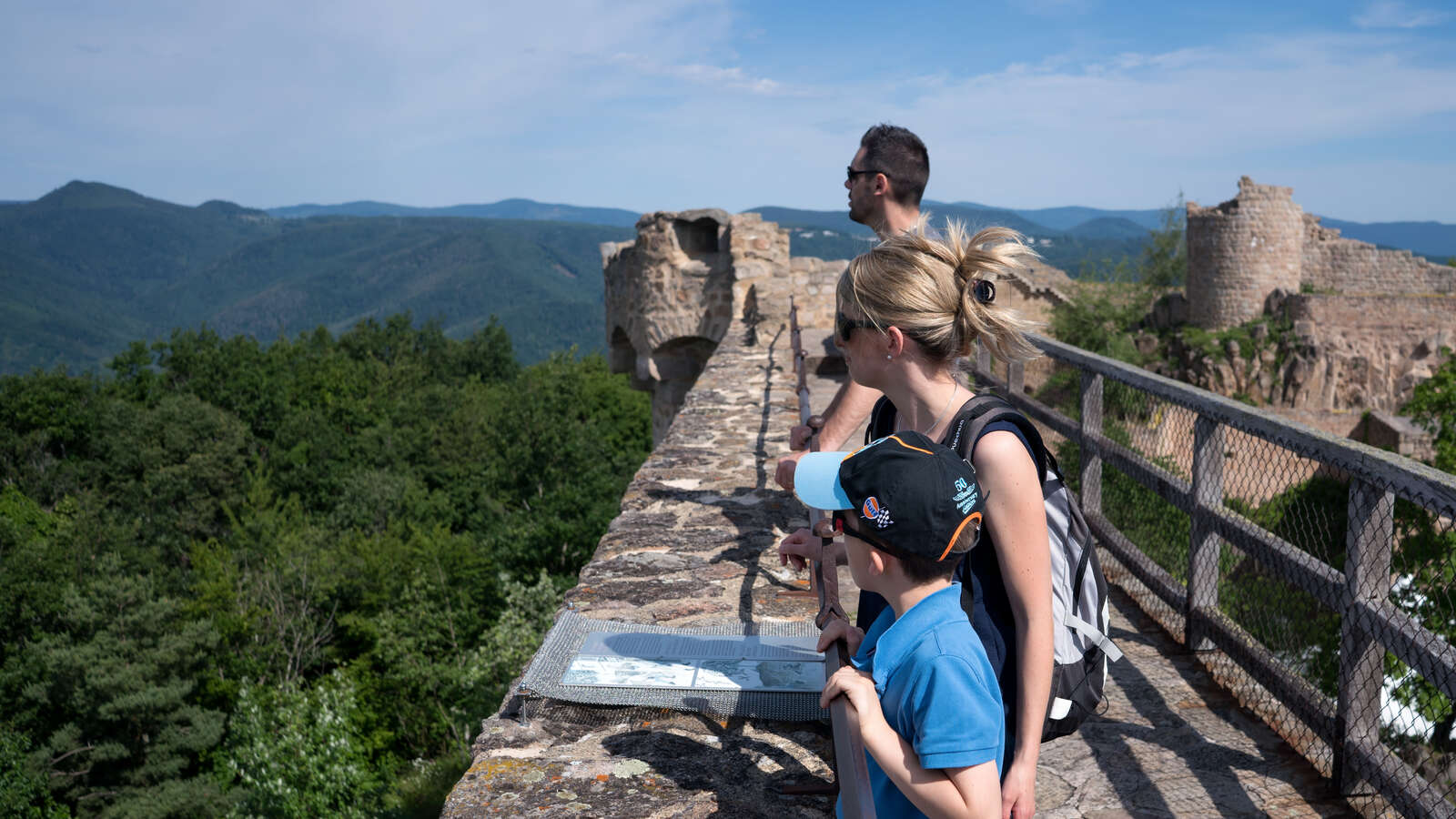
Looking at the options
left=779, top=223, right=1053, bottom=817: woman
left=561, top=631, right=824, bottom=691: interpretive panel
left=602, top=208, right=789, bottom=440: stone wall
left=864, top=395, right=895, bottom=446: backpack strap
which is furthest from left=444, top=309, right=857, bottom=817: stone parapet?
left=602, top=208, right=789, bottom=440: stone wall

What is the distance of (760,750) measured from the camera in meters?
2.52

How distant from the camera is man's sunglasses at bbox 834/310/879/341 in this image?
185 centimetres

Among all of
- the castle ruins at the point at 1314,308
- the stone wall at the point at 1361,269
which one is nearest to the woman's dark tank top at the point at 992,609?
the castle ruins at the point at 1314,308

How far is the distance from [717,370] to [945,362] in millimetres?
7874

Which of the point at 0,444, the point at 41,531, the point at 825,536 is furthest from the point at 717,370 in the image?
the point at 0,444

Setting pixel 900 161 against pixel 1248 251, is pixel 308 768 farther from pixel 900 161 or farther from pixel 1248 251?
pixel 1248 251

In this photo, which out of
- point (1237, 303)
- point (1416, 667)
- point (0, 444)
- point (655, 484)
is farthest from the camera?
point (0, 444)

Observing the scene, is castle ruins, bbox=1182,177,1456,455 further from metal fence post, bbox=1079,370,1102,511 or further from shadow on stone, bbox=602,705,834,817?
shadow on stone, bbox=602,705,834,817

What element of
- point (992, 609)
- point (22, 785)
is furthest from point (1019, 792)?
point (22, 785)

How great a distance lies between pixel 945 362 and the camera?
1850 mm

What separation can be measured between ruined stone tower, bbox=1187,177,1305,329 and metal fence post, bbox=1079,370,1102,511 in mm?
28089

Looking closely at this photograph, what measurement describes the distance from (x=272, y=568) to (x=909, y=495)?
26609mm

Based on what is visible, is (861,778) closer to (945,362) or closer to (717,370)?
(945,362)

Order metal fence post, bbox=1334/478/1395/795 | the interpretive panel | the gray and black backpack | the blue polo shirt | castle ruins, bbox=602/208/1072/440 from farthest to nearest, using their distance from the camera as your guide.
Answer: castle ruins, bbox=602/208/1072/440 < the interpretive panel < metal fence post, bbox=1334/478/1395/795 < the gray and black backpack < the blue polo shirt
